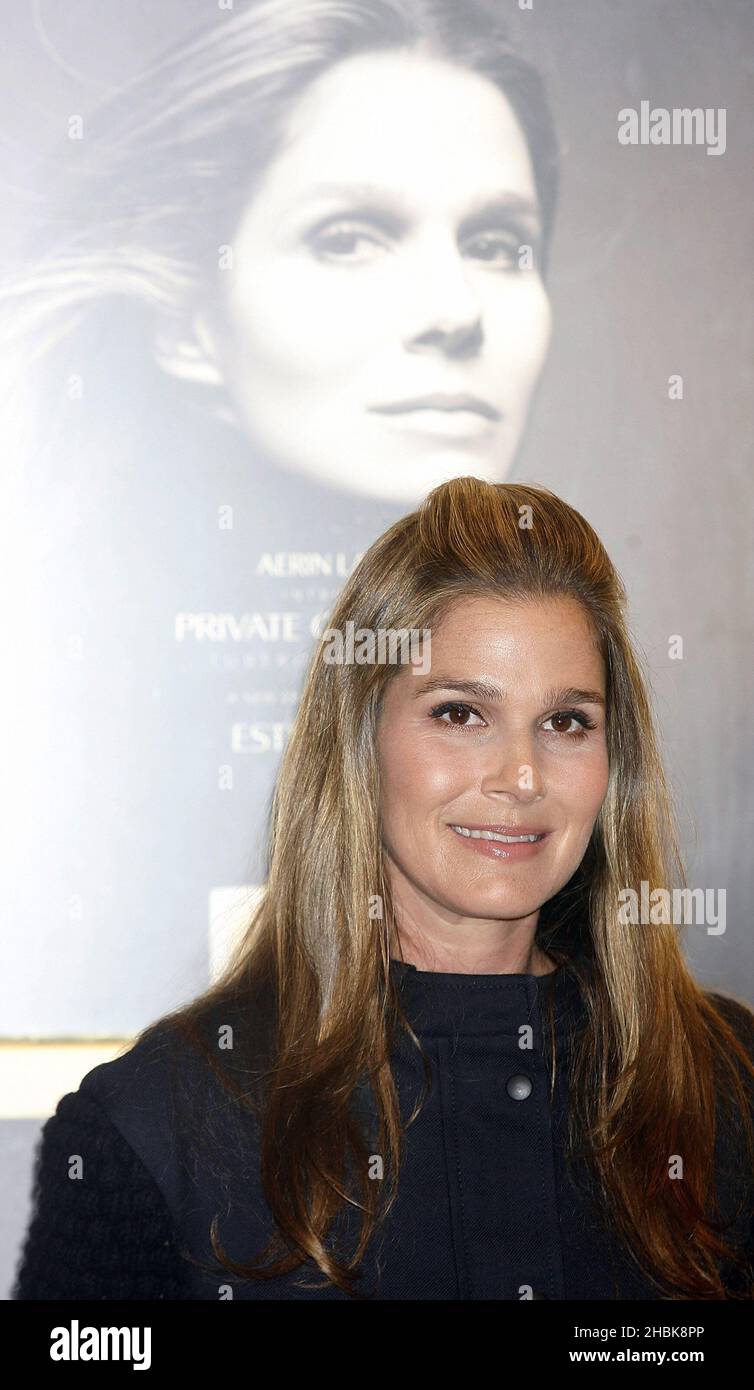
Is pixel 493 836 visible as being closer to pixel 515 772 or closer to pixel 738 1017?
pixel 515 772

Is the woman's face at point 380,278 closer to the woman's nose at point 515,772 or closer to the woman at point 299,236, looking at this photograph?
the woman at point 299,236

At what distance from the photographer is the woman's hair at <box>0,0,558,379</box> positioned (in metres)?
1.98

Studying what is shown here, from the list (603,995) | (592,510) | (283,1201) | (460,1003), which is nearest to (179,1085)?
(283,1201)

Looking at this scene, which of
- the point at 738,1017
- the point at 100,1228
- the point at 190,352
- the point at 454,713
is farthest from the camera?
the point at 190,352

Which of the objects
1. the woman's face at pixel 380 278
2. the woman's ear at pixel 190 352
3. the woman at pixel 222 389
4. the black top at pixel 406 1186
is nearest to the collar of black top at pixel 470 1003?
the black top at pixel 406 1186

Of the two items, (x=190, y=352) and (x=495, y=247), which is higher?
(x=495, y=247)

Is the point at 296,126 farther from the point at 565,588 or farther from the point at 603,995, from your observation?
the point at 603,995

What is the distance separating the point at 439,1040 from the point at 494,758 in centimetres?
28

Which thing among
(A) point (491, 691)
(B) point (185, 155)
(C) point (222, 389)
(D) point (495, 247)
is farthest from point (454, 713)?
(B) point (185, 155)

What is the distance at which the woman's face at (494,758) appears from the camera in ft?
4.13

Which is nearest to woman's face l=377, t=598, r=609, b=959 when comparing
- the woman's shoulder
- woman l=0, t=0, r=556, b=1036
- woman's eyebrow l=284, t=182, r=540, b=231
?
the woman's shoulder

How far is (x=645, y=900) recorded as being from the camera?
4.61ft

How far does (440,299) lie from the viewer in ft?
6.61
